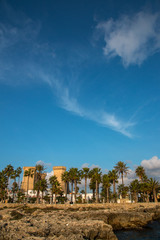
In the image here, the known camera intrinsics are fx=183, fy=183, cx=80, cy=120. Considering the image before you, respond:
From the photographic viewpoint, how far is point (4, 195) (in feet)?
215

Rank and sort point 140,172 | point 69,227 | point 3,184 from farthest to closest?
1. point 140,172
2. point 3,184
3. point 69,227

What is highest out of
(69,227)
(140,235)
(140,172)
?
(140,172)

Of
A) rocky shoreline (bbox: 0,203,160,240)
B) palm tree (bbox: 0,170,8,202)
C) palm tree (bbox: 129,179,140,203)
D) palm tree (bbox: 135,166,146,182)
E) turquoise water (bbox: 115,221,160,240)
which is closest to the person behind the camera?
rocky shoreline (bbox: 0,203,160,240)

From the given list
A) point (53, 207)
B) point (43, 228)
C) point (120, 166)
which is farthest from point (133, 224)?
point (120, 166)

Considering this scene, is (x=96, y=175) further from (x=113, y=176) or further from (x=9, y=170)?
(x=9, y=170)

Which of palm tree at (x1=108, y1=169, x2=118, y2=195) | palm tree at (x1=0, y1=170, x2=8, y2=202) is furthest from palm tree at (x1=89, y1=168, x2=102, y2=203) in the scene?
palm tree at (x1=0, y1=170, x2=8, y2=202)

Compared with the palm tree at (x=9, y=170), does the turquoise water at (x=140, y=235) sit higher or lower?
lower

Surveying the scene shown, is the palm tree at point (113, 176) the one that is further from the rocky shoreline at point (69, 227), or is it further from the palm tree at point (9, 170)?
the palm tree at point (9, 170)

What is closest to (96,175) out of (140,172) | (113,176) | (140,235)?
(113,176)

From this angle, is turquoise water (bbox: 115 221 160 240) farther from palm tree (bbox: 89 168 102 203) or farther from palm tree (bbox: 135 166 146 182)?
palm tree (bbox: 135 166 146 182)

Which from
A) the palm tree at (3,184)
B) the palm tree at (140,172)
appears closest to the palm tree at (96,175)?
the palm tree at (140,172)

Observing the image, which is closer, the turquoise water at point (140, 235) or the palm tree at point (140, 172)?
the turquoise water at point (140, 235)

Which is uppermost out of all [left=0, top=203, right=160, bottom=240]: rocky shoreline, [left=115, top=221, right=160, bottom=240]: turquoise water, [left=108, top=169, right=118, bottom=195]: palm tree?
[left=108, top=169, right=118, bottom=195]: palm tree

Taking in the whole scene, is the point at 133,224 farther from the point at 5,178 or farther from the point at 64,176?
the point at 5,178
